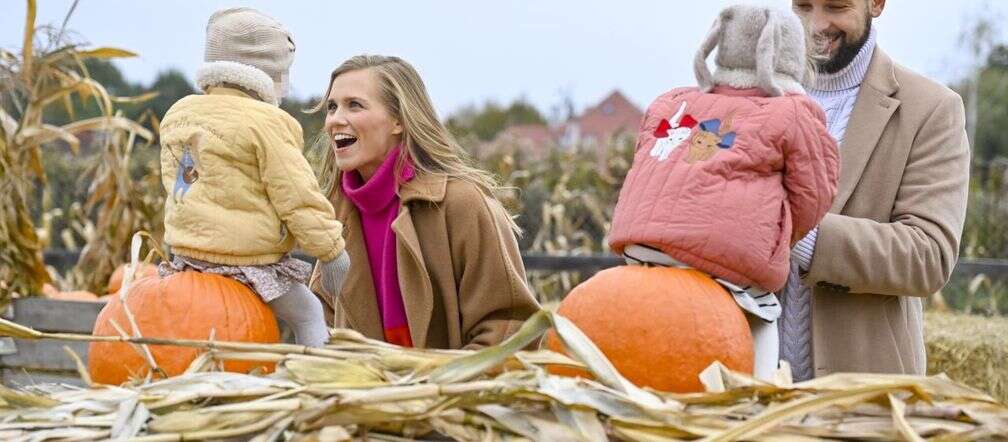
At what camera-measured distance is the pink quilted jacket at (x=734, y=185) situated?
2014 millimetres

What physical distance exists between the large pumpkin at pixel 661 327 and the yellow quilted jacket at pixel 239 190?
633 mm

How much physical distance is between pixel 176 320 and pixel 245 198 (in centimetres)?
29

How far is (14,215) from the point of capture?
4.91 m

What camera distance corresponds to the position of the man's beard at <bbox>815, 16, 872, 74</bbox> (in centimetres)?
280

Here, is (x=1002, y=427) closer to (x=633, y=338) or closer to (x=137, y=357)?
(x=633, y=338)

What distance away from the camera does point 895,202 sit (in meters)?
2.74

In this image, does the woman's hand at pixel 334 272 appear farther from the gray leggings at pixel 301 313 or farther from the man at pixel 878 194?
the man at pixel 878 194

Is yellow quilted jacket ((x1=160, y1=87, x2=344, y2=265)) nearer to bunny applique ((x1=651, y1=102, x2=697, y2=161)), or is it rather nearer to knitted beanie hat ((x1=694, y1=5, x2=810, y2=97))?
bunny applique ((x1=651, y1=102, x2=697, y2=161))

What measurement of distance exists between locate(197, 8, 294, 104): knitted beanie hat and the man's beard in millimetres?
1226

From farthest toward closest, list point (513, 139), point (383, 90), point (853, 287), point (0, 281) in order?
point (513, 139), point (0, 281), point (383, 90), point (853, 287)

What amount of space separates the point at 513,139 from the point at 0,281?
7.76m

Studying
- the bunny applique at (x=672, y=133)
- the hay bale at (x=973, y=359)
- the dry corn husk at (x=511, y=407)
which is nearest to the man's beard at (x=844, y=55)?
the bunny applique at (x=672, y=133)

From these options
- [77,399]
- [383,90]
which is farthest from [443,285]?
[77,399]

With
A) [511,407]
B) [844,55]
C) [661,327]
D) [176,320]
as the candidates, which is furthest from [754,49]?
[176,320]
